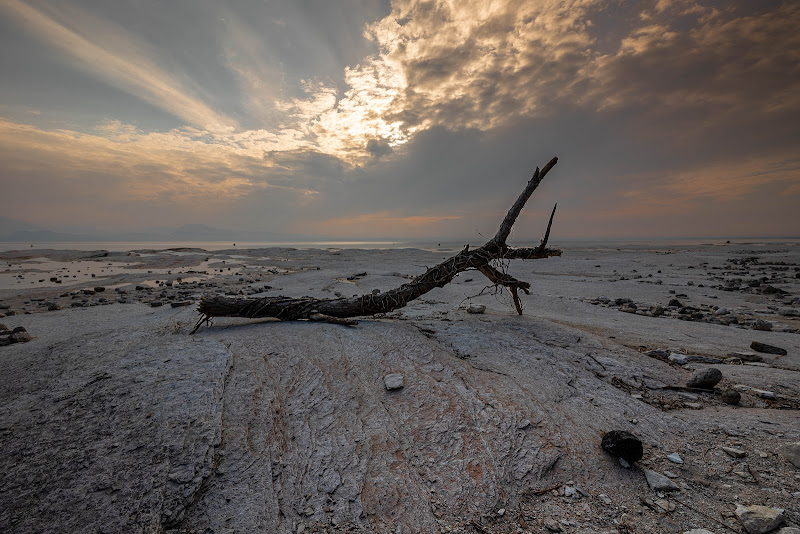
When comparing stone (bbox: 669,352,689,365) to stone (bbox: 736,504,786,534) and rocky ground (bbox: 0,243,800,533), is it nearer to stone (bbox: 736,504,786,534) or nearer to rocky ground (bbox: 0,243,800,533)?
rocky ground (bbox: 0,243,800,533)

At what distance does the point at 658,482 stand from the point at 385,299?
436cm

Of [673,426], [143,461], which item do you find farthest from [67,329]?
[673,426]

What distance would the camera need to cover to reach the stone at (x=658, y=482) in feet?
7.98

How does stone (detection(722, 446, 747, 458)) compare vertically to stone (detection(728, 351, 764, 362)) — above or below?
below

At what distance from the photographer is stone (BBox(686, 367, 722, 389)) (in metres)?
3.88

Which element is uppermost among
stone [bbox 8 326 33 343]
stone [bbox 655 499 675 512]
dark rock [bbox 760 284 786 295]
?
dark rock [bbox 760 284 786 295]

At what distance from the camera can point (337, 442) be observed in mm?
2826

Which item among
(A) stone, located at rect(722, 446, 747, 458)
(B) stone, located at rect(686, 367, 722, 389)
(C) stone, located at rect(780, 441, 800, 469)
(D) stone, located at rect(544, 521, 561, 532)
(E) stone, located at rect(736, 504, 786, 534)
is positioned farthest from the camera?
(B) stone, located at rect(686, 367, 722, 389)

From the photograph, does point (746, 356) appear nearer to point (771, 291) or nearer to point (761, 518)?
point (761, 518)

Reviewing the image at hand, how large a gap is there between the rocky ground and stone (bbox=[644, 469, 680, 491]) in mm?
20

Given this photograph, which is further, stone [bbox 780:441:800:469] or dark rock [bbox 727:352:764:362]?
dark rock [bbox 727:352:764:362]

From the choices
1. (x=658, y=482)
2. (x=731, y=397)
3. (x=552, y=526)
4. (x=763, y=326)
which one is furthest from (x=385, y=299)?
(x=763, y=326)

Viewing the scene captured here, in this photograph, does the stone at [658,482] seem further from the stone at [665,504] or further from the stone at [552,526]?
the stone at [552,526]

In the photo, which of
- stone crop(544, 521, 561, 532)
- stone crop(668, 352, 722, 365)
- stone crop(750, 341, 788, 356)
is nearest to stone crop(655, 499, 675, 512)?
stone crop(544, 521, 561, 532)
